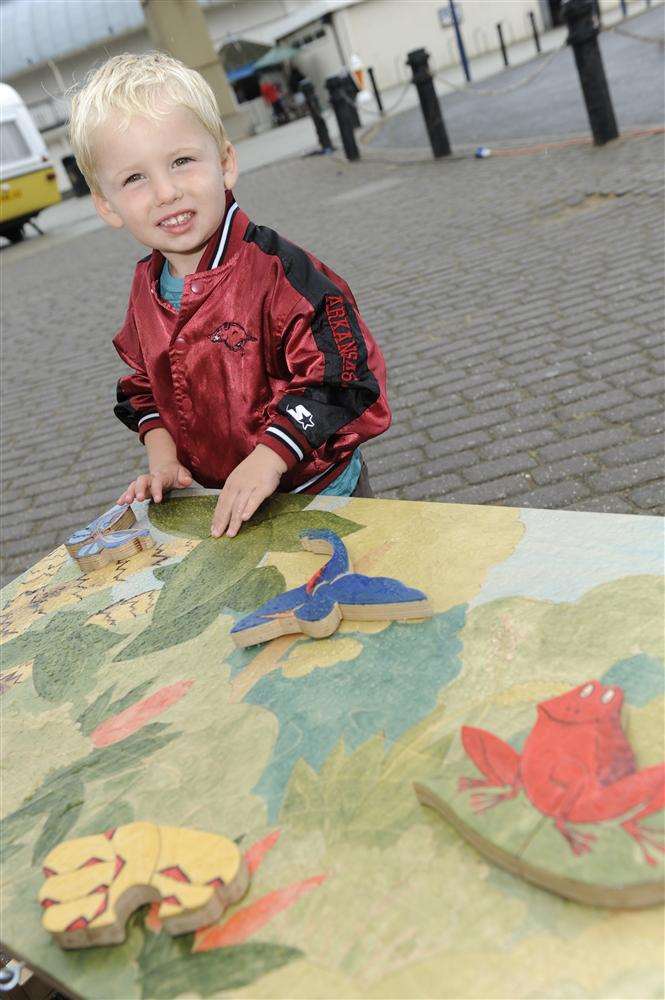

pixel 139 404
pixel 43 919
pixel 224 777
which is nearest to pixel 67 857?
pixel 43 919

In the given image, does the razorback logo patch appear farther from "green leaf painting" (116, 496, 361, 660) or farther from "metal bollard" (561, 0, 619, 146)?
"metal bollard" (561, 0, 619, 146)

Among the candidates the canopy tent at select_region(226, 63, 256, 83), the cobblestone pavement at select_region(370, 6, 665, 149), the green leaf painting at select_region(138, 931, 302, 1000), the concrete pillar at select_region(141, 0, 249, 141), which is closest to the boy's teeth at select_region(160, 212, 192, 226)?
the green leaf painting at select_region(138, 931, 302, 1000)

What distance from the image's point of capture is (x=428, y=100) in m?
11.3

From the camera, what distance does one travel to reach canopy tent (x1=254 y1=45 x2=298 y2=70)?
111 ft

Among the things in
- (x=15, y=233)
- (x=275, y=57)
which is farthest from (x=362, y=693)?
(x=275, y=57)

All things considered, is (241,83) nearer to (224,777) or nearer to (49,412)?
(49,412)

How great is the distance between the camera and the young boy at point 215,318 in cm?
186

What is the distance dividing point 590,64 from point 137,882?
8996 mm

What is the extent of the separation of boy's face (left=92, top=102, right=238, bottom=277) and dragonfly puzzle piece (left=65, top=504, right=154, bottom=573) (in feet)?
1.97

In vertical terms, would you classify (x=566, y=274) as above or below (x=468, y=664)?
below

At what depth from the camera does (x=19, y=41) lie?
37.1m

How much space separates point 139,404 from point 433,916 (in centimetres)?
177

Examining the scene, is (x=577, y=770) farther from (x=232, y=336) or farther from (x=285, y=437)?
(x=232, y=336)

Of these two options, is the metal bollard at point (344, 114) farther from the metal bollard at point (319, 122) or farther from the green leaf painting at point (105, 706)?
the green leaf painting at point (105, 706)
